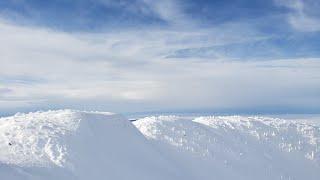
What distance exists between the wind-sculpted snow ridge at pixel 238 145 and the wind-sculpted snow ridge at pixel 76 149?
677 cm

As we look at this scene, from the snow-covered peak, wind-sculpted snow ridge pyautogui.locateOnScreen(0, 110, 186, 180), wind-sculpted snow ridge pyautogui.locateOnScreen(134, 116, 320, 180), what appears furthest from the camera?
wind-sculpted snow ridge pyautogui.locateOnScreen(134, 116, 320, 180)

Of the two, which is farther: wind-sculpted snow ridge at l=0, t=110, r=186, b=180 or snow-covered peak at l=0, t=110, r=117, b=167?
snow-covered peak at l=0, t=110, r=117, b=167

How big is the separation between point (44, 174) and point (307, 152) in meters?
53.8

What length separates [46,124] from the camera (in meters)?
61.2

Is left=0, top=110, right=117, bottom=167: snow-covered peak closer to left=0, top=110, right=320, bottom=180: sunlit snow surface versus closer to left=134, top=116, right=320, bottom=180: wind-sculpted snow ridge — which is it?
left=0, top=110, right=320, bottom=180: sunlit snow surface

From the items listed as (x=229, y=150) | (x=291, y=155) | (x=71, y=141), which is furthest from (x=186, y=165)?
(x=291, y=155)

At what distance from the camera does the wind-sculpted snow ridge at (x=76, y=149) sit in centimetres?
5106

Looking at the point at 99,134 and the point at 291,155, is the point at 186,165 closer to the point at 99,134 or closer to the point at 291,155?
the point at 99,134

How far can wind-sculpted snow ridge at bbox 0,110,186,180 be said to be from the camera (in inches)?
2010

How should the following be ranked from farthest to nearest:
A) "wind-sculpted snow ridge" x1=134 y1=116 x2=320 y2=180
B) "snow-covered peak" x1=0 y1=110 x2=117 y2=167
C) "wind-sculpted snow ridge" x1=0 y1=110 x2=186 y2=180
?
"wind-sculpted snow ridge" x1=134 y1=116 x2=320 y2=180 → "snow-covered peak" x1=0 y1=110 x2=117 y2=167 → "wind-sculpted snow ridge" x1=0 y1=110 x2=186 y2=180

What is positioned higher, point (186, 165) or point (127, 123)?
point (127, 123)

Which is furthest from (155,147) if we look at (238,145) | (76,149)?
(238,145)

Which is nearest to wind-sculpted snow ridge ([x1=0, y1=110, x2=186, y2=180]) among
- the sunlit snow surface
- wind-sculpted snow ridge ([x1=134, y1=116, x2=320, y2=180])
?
the sunlit snow surface

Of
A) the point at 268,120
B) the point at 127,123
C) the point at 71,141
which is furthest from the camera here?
the point at 268,120
